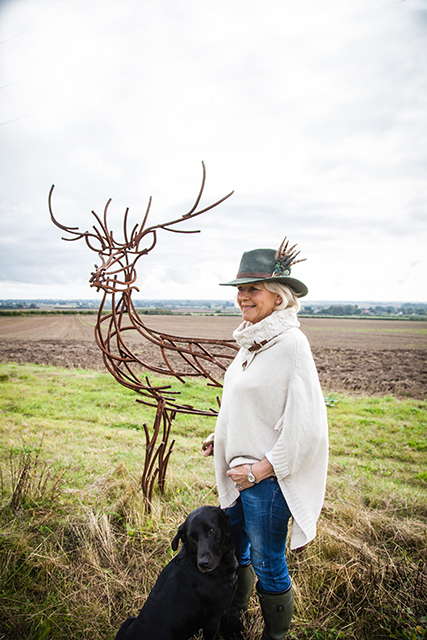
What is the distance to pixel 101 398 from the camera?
834 cm

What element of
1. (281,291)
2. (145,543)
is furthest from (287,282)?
(145,543)

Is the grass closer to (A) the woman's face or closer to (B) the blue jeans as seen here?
(B) the blue jeans

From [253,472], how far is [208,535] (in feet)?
1.95

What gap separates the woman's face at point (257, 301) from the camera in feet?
6.07

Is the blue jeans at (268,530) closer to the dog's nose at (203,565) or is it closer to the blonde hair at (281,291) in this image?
the dog's nose at (203,565)

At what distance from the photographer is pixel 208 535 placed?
1.90 meters

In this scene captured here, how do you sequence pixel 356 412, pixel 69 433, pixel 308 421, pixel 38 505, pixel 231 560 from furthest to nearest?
pixel 356 412 → pixel 69 433 → pixel 38 505 → pixel 231 560 → pixel 308 421

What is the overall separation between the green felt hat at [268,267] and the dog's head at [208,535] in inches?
55.7

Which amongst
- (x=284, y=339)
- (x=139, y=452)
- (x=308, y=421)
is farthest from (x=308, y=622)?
(x=139, y=452)

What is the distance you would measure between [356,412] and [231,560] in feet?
22.6

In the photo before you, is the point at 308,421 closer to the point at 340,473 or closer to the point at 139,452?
the point at 340,473

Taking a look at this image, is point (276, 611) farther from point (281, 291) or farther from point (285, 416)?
point (281, 291)

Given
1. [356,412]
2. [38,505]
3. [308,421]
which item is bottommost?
[356,412]

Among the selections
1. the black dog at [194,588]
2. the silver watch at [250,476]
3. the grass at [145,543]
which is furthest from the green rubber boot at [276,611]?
the silver watch at [250,476]
